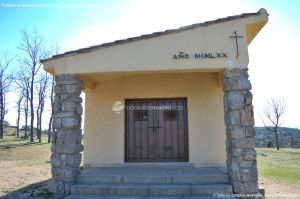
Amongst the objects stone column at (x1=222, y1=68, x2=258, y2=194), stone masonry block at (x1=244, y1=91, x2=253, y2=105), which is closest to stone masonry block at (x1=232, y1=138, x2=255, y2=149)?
stone column at (x1=222, y1=68, x2=258, y2=194)

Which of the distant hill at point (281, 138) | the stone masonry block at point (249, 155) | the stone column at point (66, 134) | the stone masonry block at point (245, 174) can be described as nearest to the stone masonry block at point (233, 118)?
the stone masonry block at point (249, 155)

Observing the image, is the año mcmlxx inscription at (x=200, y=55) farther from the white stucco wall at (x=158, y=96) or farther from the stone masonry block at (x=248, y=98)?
the white stucco wall at (x=158, y=96)

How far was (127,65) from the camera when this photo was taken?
6.63 m

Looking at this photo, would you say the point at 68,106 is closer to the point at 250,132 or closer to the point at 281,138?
the point at 250,132

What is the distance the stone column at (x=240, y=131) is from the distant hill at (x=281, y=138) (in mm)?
20891

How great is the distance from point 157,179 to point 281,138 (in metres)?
27.4

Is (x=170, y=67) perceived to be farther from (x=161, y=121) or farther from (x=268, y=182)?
(x=268, y=182)

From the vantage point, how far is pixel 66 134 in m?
6.57

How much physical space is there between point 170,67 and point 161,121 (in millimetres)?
2543

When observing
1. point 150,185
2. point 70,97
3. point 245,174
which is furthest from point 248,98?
point 70,97

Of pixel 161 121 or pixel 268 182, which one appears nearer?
pixel 268 182

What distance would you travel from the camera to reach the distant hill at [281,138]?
1069 inches

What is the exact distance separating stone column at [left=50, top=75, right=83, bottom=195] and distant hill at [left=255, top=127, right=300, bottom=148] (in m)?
22.4

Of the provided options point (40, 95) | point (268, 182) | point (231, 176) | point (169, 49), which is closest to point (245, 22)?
→ point (169, 49)
